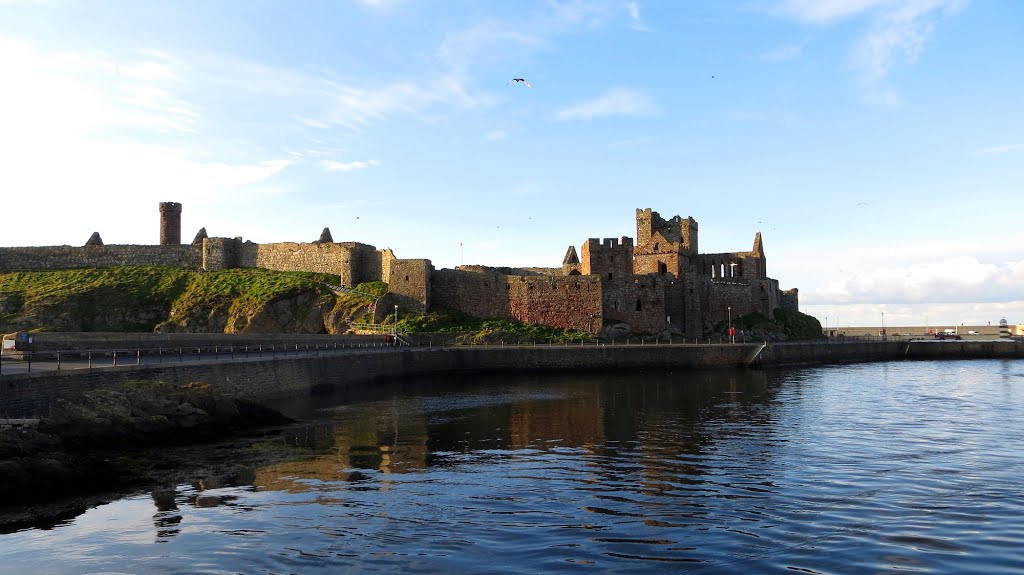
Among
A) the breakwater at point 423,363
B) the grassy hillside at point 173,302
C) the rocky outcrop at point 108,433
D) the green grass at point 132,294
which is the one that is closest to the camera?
the rocky outcrop at point 108,433

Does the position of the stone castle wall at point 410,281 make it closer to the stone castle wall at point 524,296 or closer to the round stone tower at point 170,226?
the stone castle wall at point 524,296

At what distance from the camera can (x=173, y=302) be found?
6931cm

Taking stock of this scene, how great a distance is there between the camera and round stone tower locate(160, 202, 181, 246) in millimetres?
81250

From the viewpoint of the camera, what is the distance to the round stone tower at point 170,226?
267 feet

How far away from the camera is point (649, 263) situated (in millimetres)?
77750

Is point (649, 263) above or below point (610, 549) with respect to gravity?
above

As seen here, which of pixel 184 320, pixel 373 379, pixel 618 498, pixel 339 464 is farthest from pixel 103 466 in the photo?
pixel 184 320

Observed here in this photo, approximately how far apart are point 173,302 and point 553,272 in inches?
1595

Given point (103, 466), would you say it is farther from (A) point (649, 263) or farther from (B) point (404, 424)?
(A) point (649, 263)

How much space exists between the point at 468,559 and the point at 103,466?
11864 mm

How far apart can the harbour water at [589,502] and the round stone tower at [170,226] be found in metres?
59.8

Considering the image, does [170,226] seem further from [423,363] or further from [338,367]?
[338,367]

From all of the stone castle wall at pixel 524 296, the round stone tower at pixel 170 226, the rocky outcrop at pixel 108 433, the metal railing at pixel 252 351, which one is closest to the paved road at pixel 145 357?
the metal railing at pixel 252 351

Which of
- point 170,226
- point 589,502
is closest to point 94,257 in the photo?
point 170,226
